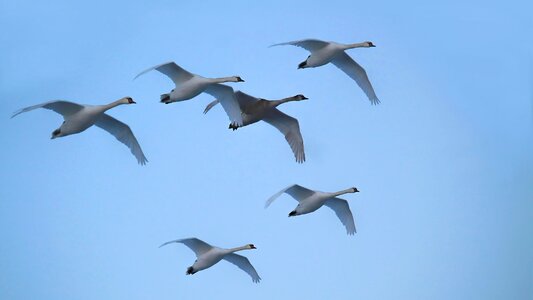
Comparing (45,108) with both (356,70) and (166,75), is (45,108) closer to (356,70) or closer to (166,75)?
(166,75)

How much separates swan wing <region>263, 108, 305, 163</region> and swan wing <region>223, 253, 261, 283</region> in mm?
2101

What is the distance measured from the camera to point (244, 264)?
66.8 ft

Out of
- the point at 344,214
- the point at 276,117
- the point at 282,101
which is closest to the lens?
the point at 282,101

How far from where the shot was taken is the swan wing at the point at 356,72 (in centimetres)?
2012

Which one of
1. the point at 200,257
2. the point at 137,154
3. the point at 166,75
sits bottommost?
the point at 200,257

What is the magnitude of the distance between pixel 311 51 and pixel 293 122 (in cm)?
212

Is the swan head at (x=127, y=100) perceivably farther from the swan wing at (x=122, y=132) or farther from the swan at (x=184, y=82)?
the swan at (x=184, y=82)

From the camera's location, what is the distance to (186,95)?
58.6 feet

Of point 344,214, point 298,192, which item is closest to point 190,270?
point 298,192

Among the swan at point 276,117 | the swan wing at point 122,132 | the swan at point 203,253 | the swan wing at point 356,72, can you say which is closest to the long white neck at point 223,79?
the swan at point 276,117

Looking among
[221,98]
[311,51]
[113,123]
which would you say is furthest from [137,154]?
[311,51]

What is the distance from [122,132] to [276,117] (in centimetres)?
283

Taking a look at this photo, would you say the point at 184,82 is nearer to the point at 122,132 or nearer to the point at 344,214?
the point at 122,132

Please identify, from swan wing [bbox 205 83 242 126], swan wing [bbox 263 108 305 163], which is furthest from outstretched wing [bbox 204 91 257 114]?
swan wing [bbox 263 108 305 163]
